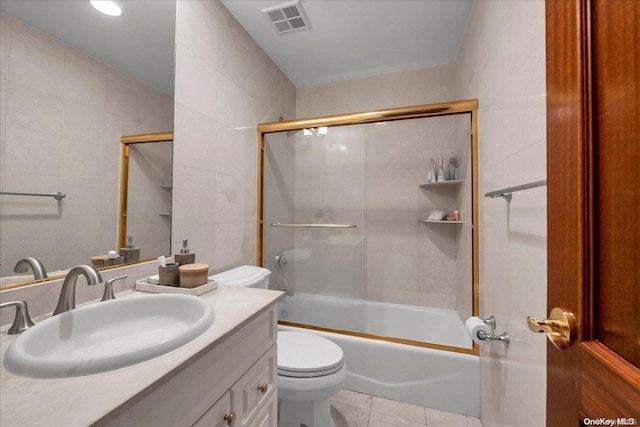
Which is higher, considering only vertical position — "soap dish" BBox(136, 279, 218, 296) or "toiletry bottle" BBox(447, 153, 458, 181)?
"toiletry bottle" BBox(447, 153, 458, 181)

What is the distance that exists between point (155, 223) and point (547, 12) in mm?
1435

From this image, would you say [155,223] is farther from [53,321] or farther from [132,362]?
[132,362]

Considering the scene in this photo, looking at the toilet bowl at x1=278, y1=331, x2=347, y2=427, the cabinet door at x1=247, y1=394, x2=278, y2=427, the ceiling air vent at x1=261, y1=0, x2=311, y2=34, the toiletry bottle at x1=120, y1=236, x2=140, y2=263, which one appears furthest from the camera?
the ceiling air vent at x1=261, y1=0, x2=311, y2=34

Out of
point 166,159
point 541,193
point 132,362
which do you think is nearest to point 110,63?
point 166,159

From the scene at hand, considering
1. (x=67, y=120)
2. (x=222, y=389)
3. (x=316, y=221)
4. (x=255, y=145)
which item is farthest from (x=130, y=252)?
(x=316, y=221)

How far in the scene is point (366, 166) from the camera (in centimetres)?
204

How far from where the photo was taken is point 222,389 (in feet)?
2.18

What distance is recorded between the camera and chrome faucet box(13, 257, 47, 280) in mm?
727

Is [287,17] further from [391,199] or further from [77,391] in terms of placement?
[77,391]

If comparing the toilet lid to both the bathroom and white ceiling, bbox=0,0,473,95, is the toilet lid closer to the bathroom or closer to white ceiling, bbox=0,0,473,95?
the bathroom

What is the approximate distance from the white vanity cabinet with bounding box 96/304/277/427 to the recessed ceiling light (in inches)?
49.9

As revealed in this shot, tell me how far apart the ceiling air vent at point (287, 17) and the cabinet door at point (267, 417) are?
2.05 m

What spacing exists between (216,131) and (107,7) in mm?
665

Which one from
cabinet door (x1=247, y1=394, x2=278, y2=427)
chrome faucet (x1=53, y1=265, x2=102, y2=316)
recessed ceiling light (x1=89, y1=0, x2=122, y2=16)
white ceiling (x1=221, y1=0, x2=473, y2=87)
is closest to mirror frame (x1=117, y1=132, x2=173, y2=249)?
chrome faucet (x1=53, y1=265, x2=102, y2=316)
